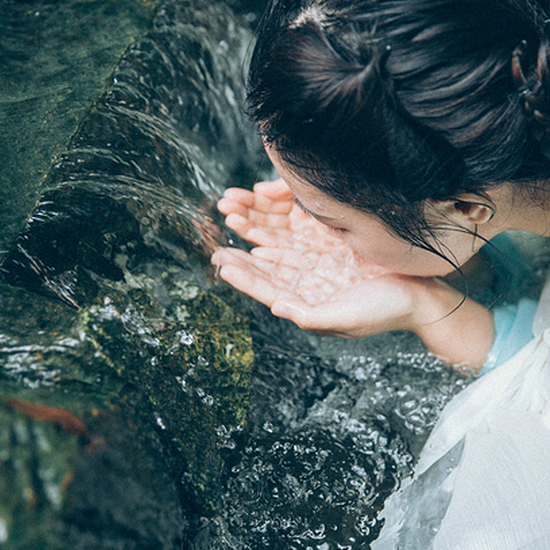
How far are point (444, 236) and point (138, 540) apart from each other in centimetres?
105

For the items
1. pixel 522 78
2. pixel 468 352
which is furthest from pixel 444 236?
pixel 468 352

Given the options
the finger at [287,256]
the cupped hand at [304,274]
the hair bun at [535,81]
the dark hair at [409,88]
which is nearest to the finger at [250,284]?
the cupped hand at [304,274]

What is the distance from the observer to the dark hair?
3.64 feet

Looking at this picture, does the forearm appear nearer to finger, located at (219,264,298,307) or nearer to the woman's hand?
the woman's hand

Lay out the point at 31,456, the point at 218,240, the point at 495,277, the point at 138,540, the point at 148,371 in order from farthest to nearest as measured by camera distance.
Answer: the point at 495,277 < the point at 218,240 < the point at 148,371 < the point at 138,540 < the point at 31,456

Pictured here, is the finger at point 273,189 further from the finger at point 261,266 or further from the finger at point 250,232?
the finger at point 261,266

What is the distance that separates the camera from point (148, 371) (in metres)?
1.31

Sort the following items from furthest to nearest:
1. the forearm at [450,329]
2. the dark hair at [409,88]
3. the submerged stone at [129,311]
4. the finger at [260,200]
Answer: the finger at [260,200] → the forearm at [450,329] → the dark hair at [409,88] → the submerged stone at [129,311]

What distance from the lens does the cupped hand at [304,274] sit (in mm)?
1757

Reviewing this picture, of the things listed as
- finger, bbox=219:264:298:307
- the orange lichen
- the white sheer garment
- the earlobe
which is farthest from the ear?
the orange lichen

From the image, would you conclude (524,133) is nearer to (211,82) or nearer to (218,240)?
(218,240)

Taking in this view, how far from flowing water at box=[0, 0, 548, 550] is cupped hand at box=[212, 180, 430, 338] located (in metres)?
0.10

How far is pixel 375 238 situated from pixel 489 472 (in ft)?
2.15

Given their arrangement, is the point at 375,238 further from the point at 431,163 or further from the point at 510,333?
the point at 510,333
